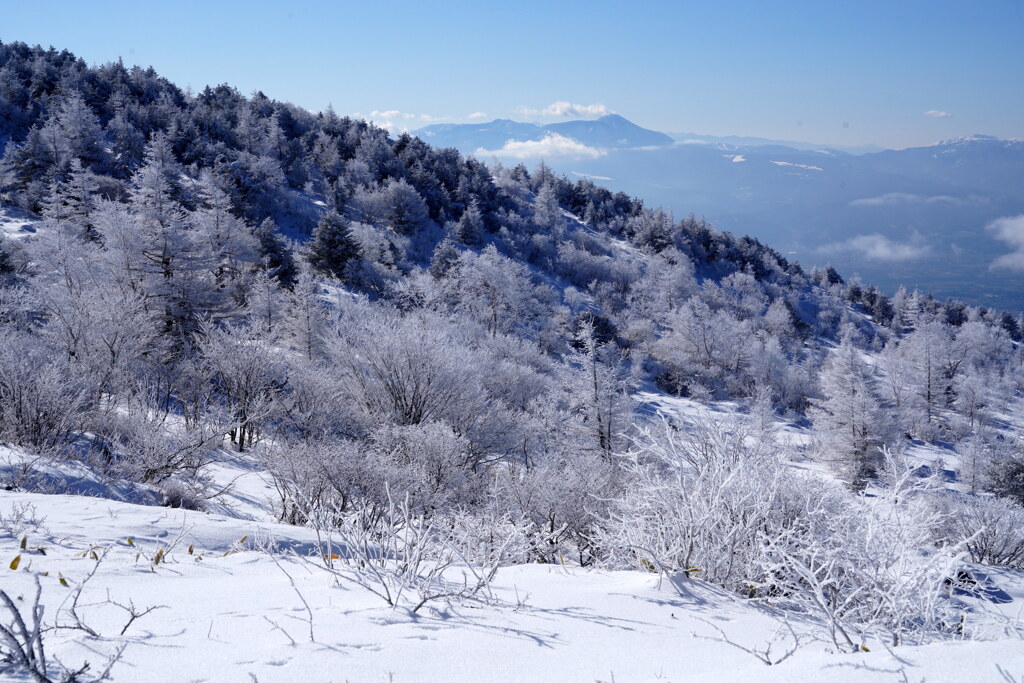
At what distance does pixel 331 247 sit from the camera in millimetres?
37062

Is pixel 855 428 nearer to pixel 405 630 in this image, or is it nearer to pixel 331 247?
pixel 405 630

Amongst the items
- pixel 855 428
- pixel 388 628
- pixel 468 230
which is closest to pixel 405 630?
pixel 388 628

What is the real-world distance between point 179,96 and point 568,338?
159 feet

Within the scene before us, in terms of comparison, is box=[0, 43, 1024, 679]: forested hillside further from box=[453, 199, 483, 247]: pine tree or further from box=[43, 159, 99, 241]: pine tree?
box=[453, 199, 483, 247]: pine tree

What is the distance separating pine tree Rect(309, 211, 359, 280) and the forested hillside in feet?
0.68

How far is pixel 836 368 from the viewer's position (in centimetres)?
3297

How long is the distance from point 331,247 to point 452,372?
74.7ft

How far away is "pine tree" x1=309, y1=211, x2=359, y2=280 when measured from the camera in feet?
120

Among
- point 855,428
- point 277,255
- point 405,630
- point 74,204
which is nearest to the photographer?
point 405,630

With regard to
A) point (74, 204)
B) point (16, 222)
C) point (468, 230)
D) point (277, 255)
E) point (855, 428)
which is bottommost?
point (855, 428)

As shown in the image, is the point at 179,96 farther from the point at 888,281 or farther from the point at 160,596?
the point at 888,281

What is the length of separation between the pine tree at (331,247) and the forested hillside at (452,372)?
0.21 meters

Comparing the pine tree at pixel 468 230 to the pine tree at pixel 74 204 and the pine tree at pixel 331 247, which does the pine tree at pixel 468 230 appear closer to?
the pine tree at pixel 331 247

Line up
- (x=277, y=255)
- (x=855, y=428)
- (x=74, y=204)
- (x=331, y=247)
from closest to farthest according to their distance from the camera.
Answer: (x=855, y=428) < (x=74, y=204) < (x=277, y=255) < (x=331, y=247)
